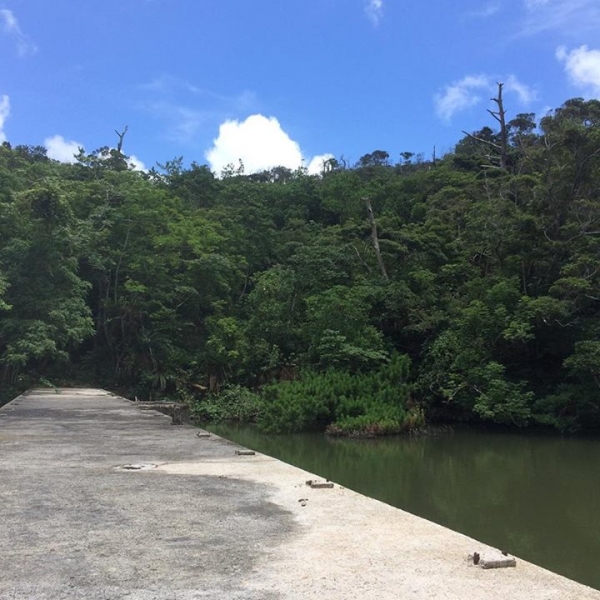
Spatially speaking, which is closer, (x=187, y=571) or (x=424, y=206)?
(x=187, y=571)

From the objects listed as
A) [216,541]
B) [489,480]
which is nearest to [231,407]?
[489,480]

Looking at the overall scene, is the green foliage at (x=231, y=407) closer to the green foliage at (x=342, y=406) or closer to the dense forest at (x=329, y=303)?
the dense forest at (x=329, y=303)

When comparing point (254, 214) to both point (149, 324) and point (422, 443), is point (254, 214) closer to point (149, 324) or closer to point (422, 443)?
point (149, 324)

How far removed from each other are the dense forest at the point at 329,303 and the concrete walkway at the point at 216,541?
1030 cm

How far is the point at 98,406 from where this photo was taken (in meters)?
12.9

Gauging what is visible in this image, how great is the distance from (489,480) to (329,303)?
8.52m

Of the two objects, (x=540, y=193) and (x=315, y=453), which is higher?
(x=540, y=193)

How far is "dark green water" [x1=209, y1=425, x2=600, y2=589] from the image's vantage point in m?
6.68

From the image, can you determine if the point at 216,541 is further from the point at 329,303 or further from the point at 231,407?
the point at 231,407

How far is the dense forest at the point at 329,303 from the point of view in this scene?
51.6 feet

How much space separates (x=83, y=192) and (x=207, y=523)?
70.0ft

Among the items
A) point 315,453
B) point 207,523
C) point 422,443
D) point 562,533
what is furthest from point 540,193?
point 207,523

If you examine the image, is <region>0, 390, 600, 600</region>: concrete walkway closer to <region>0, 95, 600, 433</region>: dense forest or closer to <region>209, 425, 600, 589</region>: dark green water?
<region>209, 425, 600, 589</region>: dark green water

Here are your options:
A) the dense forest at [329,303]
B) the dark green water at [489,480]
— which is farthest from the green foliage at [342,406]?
the dark green water at [489,480]
